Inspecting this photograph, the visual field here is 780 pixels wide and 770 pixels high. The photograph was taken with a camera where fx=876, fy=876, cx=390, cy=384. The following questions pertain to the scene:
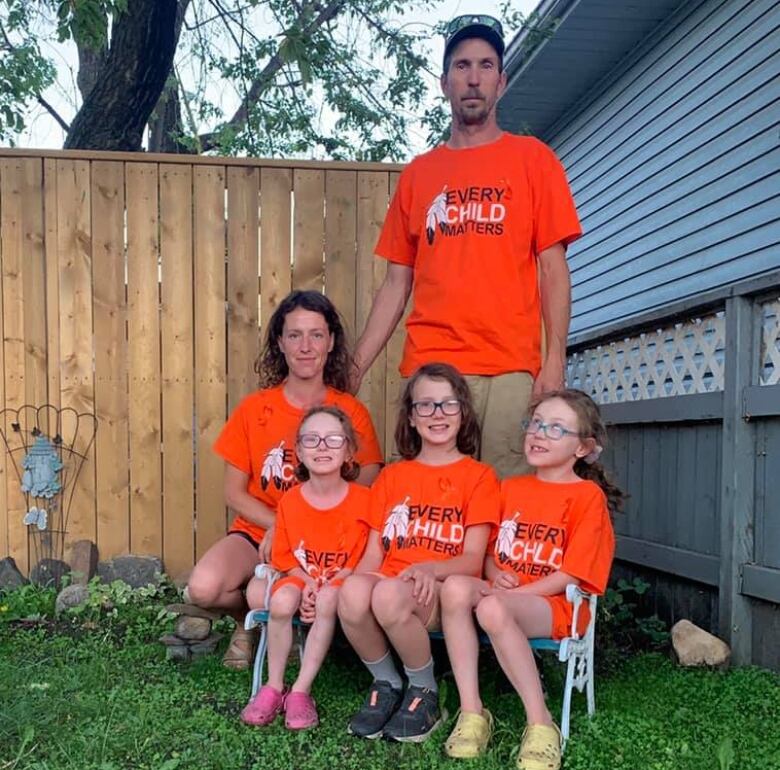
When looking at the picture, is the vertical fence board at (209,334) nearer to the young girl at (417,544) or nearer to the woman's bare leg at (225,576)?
the woman's bare leg at (225,576)

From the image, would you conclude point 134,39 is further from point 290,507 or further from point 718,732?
point 718,732

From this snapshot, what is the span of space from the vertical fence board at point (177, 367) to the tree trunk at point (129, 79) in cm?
151

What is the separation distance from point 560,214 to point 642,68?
17.0ft

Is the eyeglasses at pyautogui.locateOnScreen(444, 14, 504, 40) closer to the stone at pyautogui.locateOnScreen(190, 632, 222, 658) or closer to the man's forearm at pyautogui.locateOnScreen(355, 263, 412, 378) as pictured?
the man's forearm at pyautogui.locateOnScreen(355, 263, 412, 378)

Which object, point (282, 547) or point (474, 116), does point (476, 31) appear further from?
point (282, 547)

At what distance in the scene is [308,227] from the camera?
4.58m

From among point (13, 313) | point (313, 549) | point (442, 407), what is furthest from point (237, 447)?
point (13, 313)

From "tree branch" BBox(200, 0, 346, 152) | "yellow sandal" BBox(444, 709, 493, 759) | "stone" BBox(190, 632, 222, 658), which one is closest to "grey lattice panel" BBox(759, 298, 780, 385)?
"yellow sandal" BBox(444, 709, 493, 759)

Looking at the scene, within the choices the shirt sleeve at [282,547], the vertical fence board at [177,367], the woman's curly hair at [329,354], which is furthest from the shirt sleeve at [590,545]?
the vertical fence board at [177,367]

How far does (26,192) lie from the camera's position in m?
4.43

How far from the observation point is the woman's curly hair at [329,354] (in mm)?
3361

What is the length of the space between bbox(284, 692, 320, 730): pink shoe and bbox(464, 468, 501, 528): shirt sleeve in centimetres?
75

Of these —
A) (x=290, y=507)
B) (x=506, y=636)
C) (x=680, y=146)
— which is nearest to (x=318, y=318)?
(x=290, y=507)

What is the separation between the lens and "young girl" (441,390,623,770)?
8.25 feet
